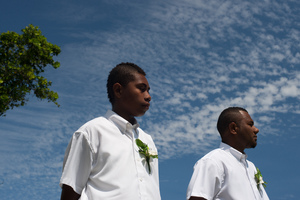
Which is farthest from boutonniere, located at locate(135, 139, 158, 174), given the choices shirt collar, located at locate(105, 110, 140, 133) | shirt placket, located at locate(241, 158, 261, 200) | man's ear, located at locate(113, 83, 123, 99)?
shirt placket, located at locate(241, 158, 261, 200)

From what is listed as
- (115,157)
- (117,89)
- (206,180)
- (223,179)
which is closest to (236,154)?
(223,179)

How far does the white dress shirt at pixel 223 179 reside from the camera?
5.13 meters

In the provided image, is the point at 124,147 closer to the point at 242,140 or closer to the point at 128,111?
the point at 128,111

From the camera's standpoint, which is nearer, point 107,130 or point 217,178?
point 107,130

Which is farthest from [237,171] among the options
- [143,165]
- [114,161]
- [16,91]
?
[16,91]

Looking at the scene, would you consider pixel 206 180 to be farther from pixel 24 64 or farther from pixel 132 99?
pixel 24 64

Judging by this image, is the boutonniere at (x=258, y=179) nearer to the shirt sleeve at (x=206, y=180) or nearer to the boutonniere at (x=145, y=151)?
the shirt sleeve at (x=206, y=180)

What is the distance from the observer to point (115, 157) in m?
3.79

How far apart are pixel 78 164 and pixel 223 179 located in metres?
2.54

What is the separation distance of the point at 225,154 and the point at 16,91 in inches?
451

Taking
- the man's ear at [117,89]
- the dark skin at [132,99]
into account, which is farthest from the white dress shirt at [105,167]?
the man's ear at [117,89]

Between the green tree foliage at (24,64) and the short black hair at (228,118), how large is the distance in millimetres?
10401

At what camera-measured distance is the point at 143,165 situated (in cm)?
406

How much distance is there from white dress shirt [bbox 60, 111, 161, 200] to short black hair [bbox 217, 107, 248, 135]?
2476mm
